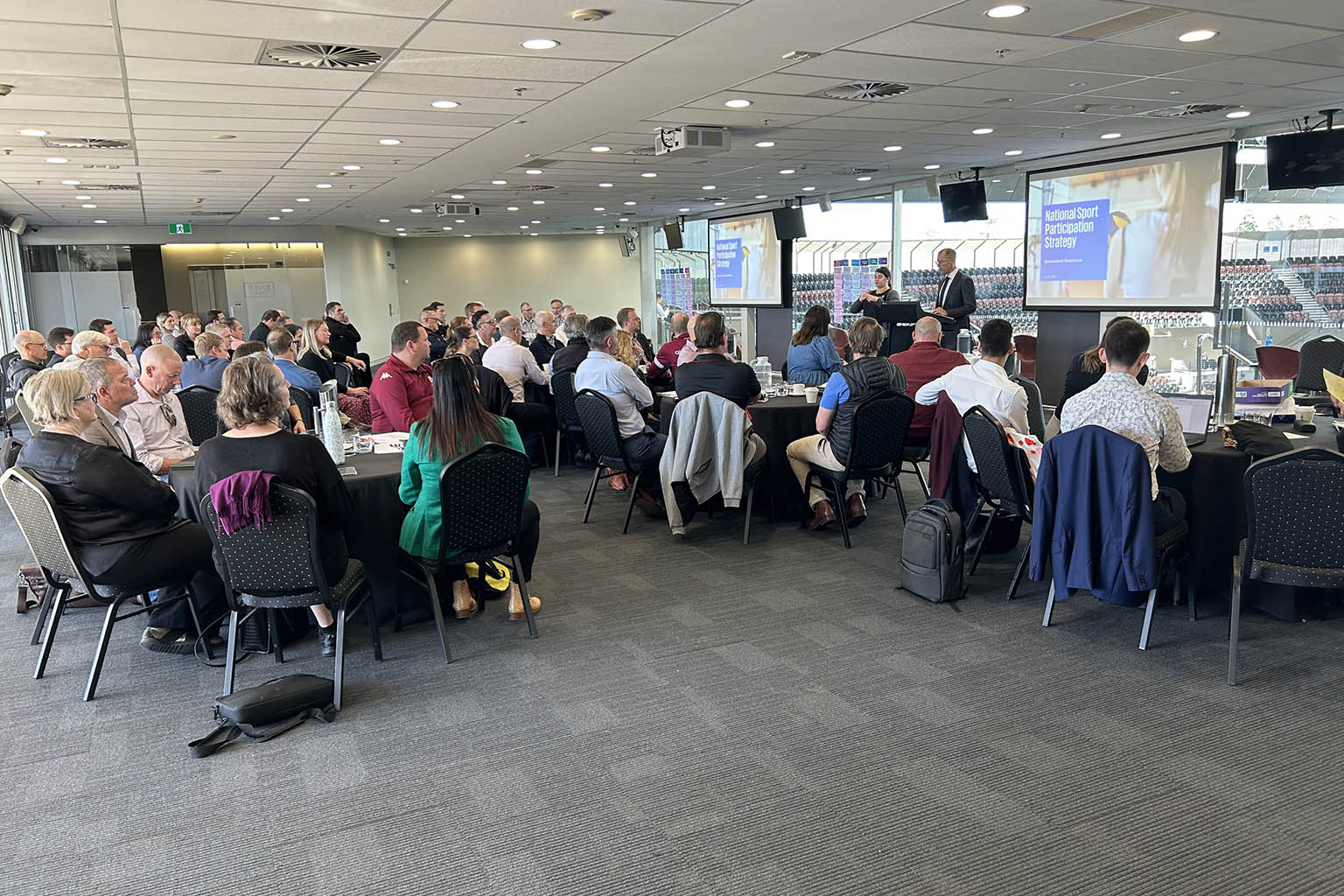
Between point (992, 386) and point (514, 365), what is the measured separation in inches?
171

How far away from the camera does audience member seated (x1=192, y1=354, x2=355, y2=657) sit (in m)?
3.52

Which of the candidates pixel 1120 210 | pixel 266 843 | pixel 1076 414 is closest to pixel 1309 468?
pixel 1076 414

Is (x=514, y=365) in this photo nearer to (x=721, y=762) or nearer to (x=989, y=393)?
(x=989, y=393)

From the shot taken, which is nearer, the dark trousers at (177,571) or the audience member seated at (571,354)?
the dark trousers at (177,571)

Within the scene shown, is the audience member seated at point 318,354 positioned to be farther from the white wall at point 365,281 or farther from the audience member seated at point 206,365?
the white wall at point 365,281

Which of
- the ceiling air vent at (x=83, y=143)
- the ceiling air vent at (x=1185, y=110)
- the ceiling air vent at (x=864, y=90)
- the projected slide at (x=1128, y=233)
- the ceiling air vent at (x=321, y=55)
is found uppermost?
the ceiling air vent at (x=83, y=143)

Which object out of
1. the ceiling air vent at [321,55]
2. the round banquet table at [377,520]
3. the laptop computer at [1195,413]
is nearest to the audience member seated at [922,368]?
the laptop computer at [1195,413]

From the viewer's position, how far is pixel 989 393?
499cm

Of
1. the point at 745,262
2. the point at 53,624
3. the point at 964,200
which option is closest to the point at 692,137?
the point at 964,200

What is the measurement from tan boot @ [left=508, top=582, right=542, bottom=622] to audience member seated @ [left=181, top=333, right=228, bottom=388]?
3565 millimetres

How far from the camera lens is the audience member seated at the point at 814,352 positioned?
6.91 metres

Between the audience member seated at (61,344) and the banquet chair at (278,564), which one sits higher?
the audience member seated at (61,344)

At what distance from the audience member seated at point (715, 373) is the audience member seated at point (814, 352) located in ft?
4.03

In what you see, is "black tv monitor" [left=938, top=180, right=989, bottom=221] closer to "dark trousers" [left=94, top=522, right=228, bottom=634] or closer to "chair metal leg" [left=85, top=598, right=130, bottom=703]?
"dark trousers" [left=94, top=522, right=228, bottom=634]
